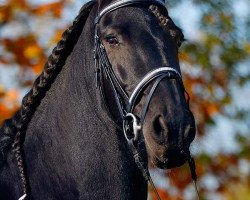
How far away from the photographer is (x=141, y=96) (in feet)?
14.6

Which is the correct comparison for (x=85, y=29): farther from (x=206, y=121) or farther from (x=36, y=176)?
(x=206, y=121)

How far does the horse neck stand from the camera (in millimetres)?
4676

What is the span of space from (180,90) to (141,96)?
205 mm

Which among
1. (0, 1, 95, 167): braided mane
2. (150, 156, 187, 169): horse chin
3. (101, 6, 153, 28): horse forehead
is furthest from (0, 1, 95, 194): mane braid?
(150, 156, 187, 169): horse chin

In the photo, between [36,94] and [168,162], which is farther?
[36,94]

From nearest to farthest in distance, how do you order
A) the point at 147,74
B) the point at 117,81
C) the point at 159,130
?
1. the point at 159,130
2. the point at 147,74
3. the point at 117,81

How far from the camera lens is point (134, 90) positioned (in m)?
4.47

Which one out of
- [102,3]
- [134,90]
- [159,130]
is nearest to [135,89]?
[134,90]

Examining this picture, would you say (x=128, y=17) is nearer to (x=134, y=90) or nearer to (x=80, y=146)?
(x=134, y=90)

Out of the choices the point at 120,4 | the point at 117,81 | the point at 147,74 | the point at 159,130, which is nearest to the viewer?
the point at 159,130

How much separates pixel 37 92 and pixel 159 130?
898 millimetres

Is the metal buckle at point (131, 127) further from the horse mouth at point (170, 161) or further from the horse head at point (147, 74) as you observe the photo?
the horse mouth at point (170, 161)

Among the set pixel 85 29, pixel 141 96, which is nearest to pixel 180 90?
pixel 141 96

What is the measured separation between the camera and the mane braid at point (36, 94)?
480 cm
